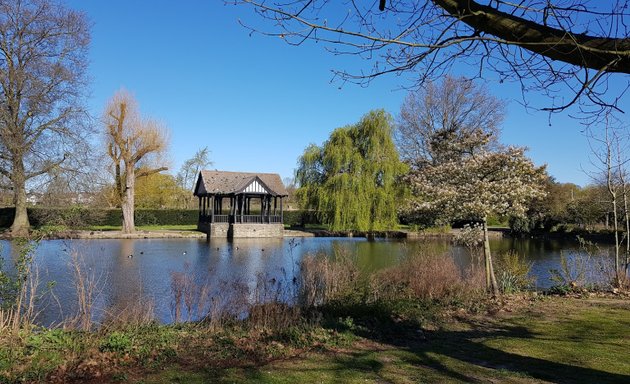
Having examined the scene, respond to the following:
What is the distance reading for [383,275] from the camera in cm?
1092

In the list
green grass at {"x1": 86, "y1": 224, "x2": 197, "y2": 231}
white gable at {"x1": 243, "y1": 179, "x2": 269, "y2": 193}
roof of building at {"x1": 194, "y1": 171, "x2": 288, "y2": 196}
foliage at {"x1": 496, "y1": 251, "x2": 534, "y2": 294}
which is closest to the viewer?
foliage at {"x1": 496, "y1": 251, "x2": 534, "y2": 294}

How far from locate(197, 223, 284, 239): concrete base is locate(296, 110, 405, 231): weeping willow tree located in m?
3.58

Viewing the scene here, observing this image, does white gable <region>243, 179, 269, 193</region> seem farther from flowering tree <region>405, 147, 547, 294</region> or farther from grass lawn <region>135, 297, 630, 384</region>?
grass lawn <region>135, 297, 630, 384</region>

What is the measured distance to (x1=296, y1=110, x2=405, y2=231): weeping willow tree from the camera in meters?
31.5

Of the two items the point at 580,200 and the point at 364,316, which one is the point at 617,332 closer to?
the point at 364,316

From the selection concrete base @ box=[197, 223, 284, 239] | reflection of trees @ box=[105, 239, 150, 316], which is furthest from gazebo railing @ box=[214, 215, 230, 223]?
reflection of trees @ box=[105, 239, 150, 316]

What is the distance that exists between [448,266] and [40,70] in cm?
2408

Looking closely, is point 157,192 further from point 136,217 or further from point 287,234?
point 287,234

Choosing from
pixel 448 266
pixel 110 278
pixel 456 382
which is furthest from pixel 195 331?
pixel 110 278

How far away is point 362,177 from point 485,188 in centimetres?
2235

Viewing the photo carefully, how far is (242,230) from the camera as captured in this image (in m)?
32.3

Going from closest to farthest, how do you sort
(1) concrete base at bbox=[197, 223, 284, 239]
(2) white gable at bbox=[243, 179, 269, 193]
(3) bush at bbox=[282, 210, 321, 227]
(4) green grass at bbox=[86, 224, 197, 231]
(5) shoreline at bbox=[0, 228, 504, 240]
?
(5) shoreline at bbox=[0, 228, 504, 240] → (1) concrete base at bbox=[197, 223, 284, 239] → (2) white gable at bbox=[243, 179, 269, 193] → (4) green grass at bbox=[86, 224, 197, 231] → (3) bush at bbox=[282, 210, 321, 227]

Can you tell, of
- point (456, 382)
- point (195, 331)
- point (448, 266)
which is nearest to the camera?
point (456, 382)

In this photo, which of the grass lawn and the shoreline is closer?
the grass lawn
